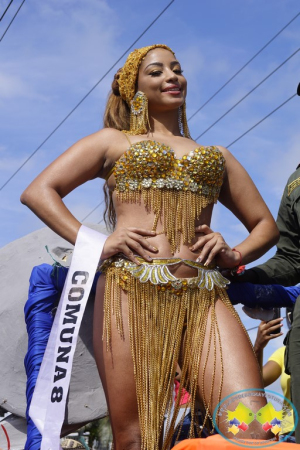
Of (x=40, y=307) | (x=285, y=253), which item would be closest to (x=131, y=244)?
(x=40, y=307)

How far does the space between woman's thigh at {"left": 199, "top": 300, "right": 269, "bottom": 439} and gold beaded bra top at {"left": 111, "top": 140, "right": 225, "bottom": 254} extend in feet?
1.33

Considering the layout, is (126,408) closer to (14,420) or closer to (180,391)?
(180,391)

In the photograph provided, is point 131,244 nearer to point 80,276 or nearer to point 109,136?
point 80,276

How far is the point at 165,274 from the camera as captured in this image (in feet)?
9.73

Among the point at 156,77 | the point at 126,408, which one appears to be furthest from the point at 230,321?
the point at 156,77

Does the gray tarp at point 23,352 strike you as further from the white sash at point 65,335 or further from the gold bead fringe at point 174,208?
the gold bead fringe at point 174,208

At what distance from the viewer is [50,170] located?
3.17 meters

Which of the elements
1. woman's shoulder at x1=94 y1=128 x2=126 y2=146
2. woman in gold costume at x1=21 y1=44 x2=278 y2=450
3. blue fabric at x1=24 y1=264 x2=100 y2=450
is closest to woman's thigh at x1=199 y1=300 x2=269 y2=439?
woman in gold costume at x1=21 y1=44 x2=278 y2=450

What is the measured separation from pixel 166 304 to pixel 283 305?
2.88 ft

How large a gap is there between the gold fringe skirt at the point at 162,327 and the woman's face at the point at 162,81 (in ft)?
2.60

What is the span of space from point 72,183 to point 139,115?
0.47 m

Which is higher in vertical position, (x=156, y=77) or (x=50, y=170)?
(x=156, y=77)

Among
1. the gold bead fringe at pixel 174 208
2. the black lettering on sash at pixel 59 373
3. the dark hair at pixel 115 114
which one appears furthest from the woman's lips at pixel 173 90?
the black lettering on sash at pixel 59 373

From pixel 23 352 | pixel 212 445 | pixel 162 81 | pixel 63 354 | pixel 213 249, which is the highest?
pixel 162 81
